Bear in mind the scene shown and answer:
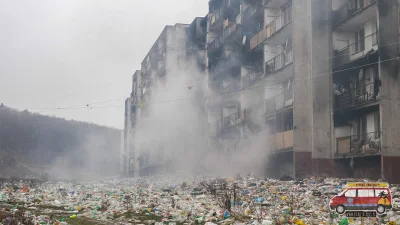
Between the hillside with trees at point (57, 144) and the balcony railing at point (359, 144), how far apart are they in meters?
47.9

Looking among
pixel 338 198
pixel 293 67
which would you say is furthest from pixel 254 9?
pixel 338 198

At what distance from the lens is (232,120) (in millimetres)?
33906

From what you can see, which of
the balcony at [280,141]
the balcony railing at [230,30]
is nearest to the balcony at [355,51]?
the balcony at [280,141]

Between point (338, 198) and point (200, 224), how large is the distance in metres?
4.34

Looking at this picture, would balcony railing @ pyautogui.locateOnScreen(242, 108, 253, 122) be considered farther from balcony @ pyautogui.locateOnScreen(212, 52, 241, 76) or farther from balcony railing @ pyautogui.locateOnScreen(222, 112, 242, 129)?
balcony @ pyautogui.locateOnScreen(212, 52, 241, 76)

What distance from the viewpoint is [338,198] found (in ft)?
22.0

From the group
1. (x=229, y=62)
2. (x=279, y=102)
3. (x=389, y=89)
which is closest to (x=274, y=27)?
(x=279, y=102)

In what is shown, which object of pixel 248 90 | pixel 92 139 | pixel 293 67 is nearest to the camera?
pixel 293 67

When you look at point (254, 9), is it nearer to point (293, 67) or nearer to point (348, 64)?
point (293, 67)

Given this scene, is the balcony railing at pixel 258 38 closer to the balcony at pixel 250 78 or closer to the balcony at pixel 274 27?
the balcony at pixel 274 27

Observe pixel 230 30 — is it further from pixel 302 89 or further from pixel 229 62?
pixel 302 89

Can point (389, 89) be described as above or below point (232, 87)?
below

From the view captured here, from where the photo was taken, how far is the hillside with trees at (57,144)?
224 feet

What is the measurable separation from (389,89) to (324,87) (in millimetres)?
4151
